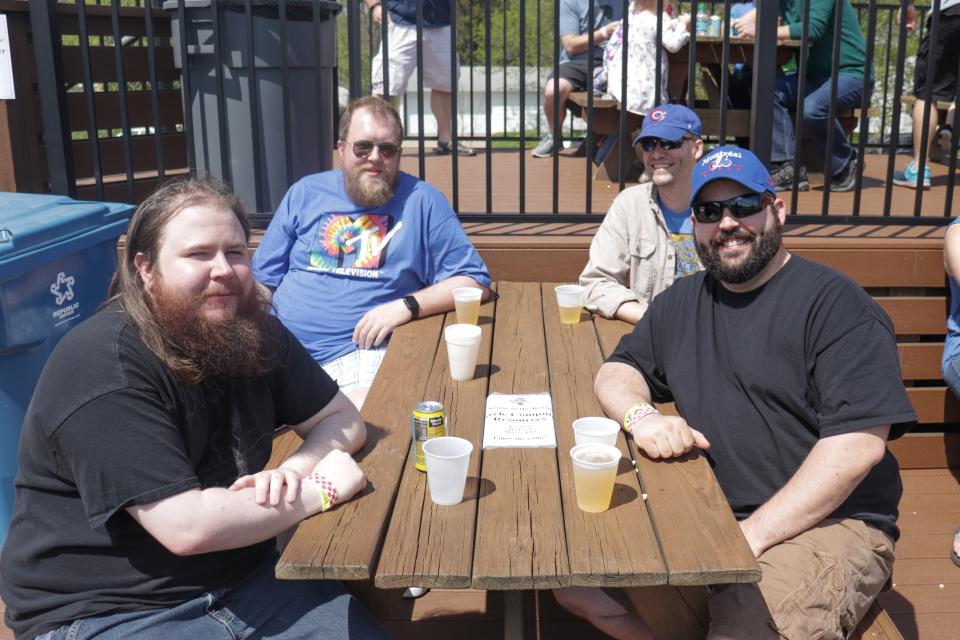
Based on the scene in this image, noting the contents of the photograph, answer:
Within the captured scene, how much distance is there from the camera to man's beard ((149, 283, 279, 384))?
199 centimetres

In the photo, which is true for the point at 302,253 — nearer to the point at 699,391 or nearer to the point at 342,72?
the point at 699,391

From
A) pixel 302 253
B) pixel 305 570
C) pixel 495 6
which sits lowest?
pixel 305 570

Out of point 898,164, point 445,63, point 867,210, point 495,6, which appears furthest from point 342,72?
point 867,210

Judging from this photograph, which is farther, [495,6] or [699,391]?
[495,6]

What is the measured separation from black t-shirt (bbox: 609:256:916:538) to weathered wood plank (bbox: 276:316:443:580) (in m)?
0.77

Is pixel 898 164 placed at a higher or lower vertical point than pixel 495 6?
lower

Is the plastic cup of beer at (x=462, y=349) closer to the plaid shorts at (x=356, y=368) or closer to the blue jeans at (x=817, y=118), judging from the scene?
the plaid shorts at (x=356, y=368)

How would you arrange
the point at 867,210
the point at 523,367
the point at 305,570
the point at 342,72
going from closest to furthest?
the point at 305,570 → the point at 523,367 → the point at 867,210 → the point at 342,72

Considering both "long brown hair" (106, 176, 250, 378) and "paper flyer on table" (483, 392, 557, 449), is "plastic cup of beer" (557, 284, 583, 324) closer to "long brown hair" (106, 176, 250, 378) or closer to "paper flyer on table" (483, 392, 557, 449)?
"paper flyer on table" (483, 392, 557, 449)

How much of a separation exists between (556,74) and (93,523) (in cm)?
290

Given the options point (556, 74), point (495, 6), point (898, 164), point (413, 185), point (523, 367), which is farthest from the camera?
point (495, 6)

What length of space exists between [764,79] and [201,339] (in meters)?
3.11

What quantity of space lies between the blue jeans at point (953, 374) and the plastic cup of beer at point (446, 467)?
2.52 metres

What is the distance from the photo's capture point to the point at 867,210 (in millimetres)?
4969
